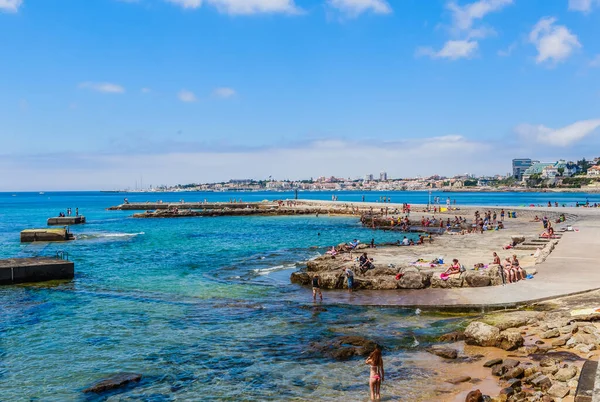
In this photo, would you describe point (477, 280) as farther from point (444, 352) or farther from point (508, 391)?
point (508, 391)

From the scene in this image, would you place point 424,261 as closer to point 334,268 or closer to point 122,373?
point 334,268

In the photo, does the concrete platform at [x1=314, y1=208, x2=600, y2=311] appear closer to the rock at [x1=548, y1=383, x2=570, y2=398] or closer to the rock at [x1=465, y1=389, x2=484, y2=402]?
the rock at [x1=548, y1=383, x2=570, y2=398]

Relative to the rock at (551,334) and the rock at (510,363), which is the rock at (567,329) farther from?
the rock at (510,363)

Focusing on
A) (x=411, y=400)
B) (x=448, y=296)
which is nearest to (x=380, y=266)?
(x=448, y=296)

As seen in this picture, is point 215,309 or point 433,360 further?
point 215,309

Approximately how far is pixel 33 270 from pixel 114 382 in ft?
61.9

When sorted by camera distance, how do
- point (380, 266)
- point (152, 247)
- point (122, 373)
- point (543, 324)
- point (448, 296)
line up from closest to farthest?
point (122, 373), point (543, 324), point (448, 296), point (380, 266), point (152, 247)

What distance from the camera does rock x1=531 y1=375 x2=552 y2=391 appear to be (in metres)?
11.6

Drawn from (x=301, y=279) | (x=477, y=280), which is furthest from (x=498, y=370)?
(x=301, y=279)

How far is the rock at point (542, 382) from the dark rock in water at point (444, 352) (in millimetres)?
2880

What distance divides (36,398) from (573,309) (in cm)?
1708

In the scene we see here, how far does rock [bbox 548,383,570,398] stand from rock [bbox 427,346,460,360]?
346cm

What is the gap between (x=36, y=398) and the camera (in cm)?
1294

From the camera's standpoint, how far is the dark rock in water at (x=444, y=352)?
575 inches
